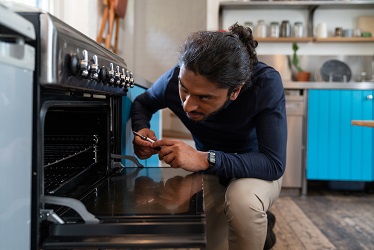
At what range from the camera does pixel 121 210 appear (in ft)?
2.63

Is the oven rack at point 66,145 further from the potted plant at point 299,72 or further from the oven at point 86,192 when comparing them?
the potted plant at point 299,72

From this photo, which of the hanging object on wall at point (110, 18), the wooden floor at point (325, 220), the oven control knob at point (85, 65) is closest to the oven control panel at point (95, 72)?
the oven control knob at point (85, 65)

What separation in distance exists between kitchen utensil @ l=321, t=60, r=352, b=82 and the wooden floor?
3.44 ft

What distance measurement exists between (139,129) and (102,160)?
0.75ft

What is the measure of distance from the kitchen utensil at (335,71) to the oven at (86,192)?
3.29 metres

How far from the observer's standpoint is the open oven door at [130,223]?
0.69 meters

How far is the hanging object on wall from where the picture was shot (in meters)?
3.31

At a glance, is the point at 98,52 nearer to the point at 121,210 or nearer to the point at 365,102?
the point at 121,210

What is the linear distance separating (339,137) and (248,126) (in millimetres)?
2428

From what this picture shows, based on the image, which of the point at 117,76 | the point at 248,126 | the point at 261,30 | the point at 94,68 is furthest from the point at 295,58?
the point at 94,68

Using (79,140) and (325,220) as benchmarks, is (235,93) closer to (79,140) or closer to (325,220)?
(79,140)

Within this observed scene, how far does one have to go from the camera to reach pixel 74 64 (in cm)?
77

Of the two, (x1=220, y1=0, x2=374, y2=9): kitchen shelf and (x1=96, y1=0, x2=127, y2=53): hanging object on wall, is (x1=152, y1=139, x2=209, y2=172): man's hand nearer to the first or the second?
(x1=96, y1=0, x2=127, y2=53): hanging object on wall

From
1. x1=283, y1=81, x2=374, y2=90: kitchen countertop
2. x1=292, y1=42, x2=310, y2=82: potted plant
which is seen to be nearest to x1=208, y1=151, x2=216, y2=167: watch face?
x1=283, y1=81, x2=374, y2=90: kitchen countertop
